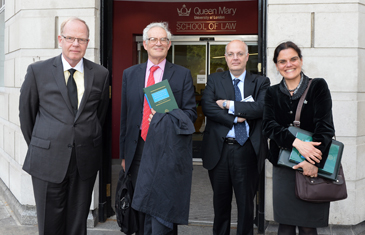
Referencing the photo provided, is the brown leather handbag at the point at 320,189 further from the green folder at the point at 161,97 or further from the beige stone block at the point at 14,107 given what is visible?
the beige stone block at the point at 14,107

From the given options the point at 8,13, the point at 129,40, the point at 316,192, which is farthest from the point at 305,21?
the point at 129,40

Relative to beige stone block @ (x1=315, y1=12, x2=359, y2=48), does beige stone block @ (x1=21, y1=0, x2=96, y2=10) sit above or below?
above

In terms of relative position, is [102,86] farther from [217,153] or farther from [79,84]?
[217,153]

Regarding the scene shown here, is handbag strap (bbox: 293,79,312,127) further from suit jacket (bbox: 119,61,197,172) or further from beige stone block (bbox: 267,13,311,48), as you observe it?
beige stone block (bbox: 267,13,311,48)

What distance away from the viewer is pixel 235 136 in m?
3.49

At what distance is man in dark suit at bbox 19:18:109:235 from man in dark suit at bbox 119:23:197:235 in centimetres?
28

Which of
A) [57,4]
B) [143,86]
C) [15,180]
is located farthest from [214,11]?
[143,86]

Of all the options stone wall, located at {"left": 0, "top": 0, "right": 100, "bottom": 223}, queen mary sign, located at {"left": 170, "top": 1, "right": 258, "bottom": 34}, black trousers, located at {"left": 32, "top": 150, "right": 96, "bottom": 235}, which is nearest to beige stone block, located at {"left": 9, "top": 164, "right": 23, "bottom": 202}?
stone wall, located at {"left": 0, "top": 0, "right": 100, "bottom": 223}

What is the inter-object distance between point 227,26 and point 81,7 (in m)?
4.89

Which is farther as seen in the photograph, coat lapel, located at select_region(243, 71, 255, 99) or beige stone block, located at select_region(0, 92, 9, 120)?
beige stone block, located at select_region(0, 92, 9, 120)

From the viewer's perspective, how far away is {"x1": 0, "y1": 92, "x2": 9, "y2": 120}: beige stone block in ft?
17.7

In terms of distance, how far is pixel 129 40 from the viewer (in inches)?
340

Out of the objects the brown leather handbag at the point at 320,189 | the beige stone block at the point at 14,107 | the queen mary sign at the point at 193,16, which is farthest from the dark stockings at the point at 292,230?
the queen mary sign at the point at 193,16

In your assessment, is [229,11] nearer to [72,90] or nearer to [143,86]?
[143,86]
